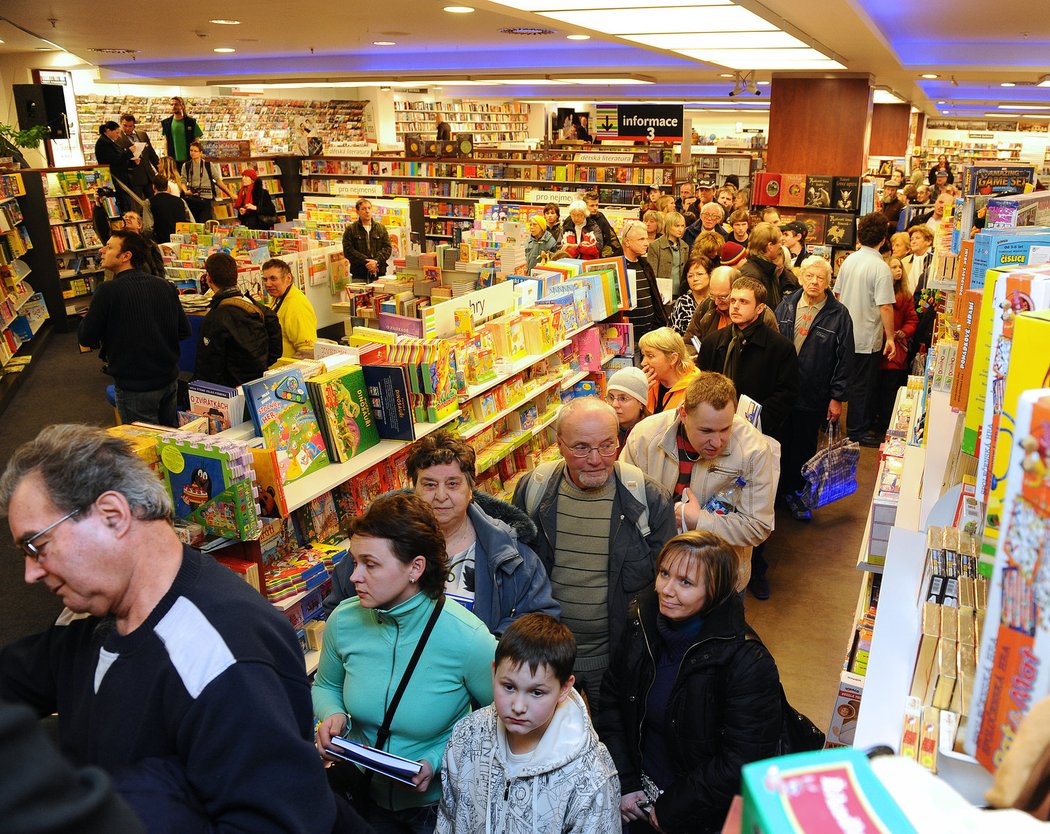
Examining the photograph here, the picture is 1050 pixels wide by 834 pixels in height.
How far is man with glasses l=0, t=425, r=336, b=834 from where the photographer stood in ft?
4.72

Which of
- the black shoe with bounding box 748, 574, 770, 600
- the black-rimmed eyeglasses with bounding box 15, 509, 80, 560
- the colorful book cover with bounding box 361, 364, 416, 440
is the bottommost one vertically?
the black shoe with bounding box 748, 574, 770, 600

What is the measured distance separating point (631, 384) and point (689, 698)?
6.37 ft

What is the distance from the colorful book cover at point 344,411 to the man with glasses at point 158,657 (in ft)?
7.20

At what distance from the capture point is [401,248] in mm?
11289

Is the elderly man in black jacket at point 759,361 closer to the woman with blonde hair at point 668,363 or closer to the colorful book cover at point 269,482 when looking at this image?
the woman with blonde hair at point 668,363

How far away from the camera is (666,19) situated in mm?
5902

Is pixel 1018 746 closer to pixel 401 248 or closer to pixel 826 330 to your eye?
pixel 826 330

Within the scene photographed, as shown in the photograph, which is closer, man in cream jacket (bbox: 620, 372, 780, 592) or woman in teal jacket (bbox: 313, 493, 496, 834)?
woman in teal jacket (bbox: 313, 493, 496, 834)

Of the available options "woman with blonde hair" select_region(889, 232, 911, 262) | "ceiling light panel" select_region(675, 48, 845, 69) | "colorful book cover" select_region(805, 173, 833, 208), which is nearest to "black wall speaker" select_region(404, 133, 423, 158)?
"ceiling light panel" select_region(675, 48, 845, 69)

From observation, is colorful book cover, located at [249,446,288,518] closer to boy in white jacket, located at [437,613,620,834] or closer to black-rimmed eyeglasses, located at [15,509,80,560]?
boy in white jacket, located at [437,613,620,834]

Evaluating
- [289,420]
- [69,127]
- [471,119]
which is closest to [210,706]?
[289,420]

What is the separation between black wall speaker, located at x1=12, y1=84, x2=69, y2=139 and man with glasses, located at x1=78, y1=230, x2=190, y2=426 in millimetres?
8690

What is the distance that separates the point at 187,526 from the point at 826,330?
484 cm

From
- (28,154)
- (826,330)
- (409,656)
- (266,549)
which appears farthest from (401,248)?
(409,656)
